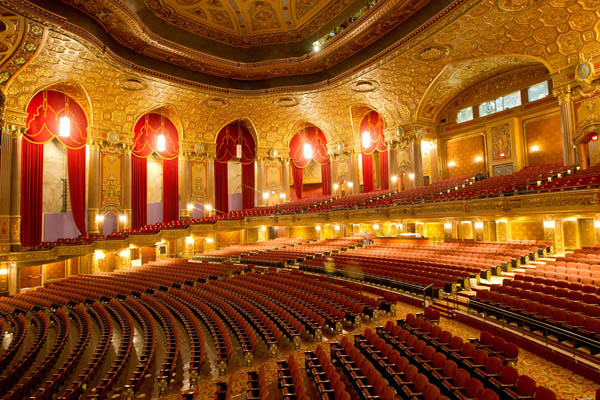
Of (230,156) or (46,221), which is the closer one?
(46,221)

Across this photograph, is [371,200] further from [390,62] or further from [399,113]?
[390,62]

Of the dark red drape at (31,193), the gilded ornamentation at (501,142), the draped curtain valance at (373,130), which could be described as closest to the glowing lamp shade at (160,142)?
the dark red drape at (31,193)

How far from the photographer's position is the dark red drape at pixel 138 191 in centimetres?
1788

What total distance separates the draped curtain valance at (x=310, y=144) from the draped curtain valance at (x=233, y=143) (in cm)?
275

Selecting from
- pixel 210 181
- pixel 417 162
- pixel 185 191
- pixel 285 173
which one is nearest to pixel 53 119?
pixel 185 191

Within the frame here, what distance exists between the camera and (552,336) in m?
4.67

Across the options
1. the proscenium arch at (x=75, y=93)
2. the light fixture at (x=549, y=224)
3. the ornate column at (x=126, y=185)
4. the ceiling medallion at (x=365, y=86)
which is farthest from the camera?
the ornate column at (x=126, y=185)

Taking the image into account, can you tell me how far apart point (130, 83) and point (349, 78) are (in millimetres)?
10122

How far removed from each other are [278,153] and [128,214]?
31.8 ft

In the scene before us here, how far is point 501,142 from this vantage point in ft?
50.5

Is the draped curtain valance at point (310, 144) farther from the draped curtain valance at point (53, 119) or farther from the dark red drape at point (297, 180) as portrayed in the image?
the draped curtain valance at point (53, 119)

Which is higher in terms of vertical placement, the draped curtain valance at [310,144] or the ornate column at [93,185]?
the draped curtain valance at [310,144]

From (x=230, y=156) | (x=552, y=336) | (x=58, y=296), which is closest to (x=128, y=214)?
(x=230, y=156)

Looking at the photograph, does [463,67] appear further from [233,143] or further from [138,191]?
Answer: [138,191]
